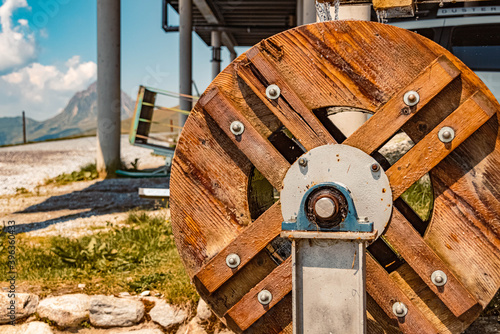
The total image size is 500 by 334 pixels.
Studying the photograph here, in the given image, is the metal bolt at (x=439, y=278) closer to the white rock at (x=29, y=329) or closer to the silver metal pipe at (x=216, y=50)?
the white rock at (x=29, y=329)

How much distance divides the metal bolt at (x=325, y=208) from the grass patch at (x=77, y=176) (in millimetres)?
8410

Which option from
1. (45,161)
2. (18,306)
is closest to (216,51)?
(45,161)

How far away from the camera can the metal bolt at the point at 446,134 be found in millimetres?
1878

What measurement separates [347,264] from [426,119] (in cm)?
66

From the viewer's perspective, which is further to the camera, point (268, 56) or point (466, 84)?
point (268, 56)

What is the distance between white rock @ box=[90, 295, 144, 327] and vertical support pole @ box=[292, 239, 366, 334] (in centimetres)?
185

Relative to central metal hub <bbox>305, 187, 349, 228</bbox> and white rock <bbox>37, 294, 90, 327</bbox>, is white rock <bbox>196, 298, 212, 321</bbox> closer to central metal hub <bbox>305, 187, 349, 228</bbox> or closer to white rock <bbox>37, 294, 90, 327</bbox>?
white rock <bbox>37, 294, 90, 327</bbox>

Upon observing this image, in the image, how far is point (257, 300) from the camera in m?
2.11

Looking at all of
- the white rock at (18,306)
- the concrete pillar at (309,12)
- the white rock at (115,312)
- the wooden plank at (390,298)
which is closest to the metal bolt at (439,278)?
the wooden plank at (390,298)

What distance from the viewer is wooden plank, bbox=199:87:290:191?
206 cm

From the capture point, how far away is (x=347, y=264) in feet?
5.65

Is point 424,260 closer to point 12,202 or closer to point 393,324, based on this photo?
point 393,324

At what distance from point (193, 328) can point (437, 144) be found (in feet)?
6.65

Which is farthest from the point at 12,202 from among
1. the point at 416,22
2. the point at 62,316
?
the point at 416,22
